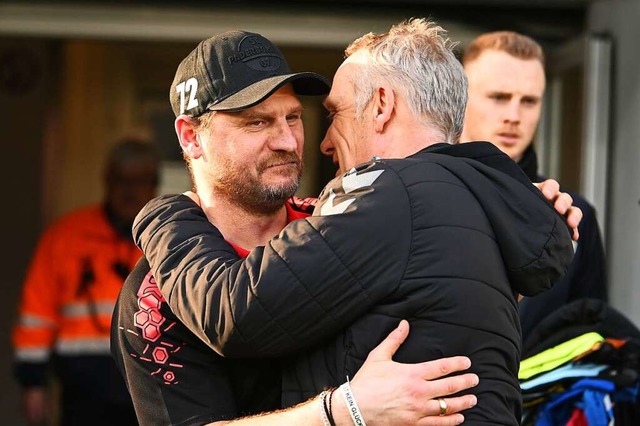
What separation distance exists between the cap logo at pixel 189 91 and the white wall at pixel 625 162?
9.37 feet

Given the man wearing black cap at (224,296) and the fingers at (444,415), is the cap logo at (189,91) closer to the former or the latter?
the man wearing black cap at (224,296)

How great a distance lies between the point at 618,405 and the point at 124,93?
6084mm

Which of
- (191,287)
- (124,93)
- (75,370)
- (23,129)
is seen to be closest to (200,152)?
(191,287)

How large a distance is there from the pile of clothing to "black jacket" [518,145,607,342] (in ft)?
0.55

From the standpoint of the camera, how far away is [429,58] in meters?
2.41

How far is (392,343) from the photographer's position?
213cm

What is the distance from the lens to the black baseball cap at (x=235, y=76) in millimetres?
2418

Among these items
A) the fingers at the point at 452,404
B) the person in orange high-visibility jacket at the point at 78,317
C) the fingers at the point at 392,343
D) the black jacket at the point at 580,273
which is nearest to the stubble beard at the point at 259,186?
the fingers at the point at 392,343

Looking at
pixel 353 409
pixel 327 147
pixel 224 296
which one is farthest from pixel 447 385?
pixel 327 147

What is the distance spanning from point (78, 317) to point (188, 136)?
3355 millimetres

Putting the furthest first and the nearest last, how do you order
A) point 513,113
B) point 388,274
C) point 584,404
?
point 513,113
point 584,404
point 388,274

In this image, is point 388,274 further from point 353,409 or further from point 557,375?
point 557,375

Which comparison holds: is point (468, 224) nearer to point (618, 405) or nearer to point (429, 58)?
point (429, 58)

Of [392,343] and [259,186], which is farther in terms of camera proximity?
[259,186]
